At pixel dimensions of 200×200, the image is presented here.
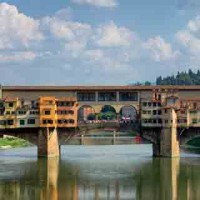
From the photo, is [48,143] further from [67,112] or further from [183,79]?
[183,79]

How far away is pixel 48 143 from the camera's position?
62.5 metres

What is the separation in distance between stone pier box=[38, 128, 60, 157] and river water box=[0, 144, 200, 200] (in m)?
1.36

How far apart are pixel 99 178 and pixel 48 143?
16996mm

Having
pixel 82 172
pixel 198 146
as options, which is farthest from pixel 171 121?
pixel 198 146

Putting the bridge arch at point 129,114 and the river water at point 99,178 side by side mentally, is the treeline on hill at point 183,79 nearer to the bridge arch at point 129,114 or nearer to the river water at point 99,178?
the bridge arch at point 129,114

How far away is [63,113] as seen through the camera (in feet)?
213

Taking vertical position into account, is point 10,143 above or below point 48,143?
below

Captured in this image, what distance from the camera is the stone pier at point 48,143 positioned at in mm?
62375

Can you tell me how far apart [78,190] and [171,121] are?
24.3 m

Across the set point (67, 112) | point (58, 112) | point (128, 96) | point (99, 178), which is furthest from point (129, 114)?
point (99, 178)

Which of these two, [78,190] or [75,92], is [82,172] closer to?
[78,190]

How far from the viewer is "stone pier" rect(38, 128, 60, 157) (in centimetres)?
6238

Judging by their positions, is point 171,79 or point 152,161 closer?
point 152,161

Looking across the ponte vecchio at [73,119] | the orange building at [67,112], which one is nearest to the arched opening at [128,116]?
the ponte vecchio at [73,119]
